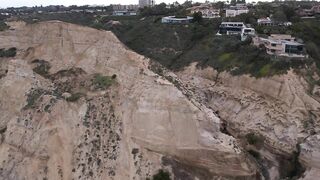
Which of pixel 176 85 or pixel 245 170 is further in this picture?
pixel 176 85

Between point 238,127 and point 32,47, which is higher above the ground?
point 32,47

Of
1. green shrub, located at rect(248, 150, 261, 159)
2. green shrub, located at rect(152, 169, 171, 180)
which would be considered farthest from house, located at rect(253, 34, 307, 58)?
green shrub, located at rect(152, 169, 171, 180)

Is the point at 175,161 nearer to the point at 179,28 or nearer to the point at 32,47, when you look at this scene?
the point at 32,47

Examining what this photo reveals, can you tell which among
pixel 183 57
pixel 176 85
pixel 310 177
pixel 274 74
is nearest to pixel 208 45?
pixel 183 57

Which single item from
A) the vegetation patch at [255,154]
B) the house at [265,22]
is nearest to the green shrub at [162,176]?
the vegetation patch at [255,154]

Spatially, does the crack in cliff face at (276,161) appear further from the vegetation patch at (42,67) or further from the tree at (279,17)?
the tree at (279,17)

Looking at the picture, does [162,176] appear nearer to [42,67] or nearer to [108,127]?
[108,127]
